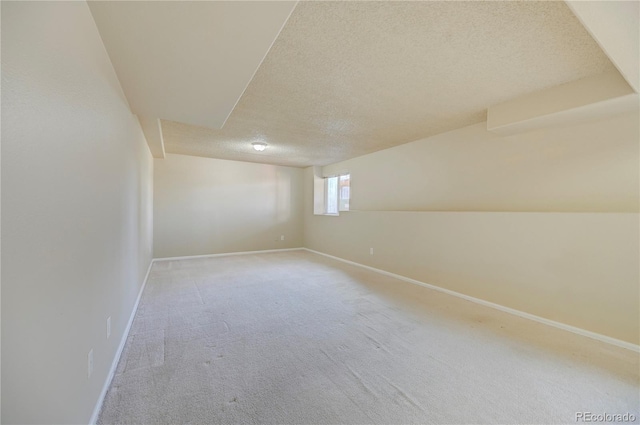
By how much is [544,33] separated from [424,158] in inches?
96.1

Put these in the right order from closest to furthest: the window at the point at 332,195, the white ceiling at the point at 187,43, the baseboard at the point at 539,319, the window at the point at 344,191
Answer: the white ceiling at the point at 187,43 → the baseboard at the point at 539,319 → the window at the point at 344,191 → the window at the point at 332,195

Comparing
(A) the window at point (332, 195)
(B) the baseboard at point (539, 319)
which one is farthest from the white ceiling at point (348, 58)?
(A) the window at point (332, 195)

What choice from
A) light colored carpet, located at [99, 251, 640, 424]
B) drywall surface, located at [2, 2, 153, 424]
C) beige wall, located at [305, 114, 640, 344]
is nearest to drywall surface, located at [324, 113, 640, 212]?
beige wall, located at [305, 114, 640, 344]

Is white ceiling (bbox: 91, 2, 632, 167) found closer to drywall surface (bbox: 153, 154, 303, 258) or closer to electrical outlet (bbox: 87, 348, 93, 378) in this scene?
electrical outlet (bbox: 87, 348, 93, 378)

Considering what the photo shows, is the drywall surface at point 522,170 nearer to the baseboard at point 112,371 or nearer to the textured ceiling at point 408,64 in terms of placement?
the textured ceiling at point 408,64

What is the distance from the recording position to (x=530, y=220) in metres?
2.69

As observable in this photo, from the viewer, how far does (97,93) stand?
4.66 ft

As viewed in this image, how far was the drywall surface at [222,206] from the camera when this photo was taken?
5.35 m

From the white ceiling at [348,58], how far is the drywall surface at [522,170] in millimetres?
519

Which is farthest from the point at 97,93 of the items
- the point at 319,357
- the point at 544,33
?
the point at 544,33

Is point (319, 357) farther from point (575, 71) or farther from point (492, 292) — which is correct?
point (575, 71)

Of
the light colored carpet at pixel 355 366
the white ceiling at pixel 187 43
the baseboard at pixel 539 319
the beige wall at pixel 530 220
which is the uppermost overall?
the white ceiling at pixel 187 43

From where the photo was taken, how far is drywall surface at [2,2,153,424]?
2.34 feet

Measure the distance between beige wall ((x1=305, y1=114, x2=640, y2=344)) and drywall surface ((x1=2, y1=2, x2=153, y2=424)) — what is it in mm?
3641
